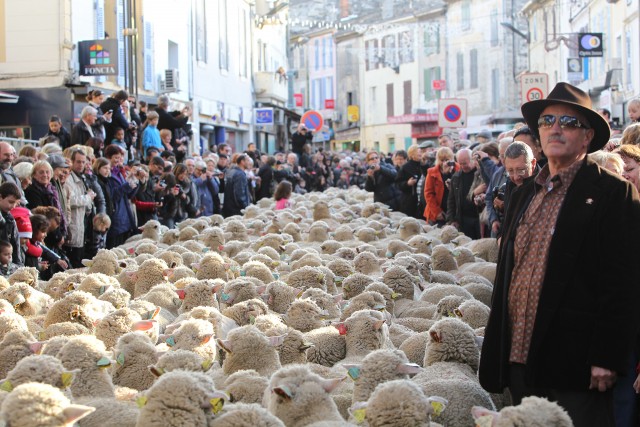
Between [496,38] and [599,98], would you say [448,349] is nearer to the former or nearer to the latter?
[599,98]

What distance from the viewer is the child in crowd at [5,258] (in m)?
8.65

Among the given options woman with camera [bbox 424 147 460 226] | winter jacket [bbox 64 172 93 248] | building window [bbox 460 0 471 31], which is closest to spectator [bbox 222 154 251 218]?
woman with camera [bbox 424 147 460 226]

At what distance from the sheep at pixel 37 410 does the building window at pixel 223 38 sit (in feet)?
94.1

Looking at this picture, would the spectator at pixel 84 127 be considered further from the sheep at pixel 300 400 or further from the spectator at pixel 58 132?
the sheep at pixel 300 400

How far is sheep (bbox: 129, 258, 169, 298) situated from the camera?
8.69 metres

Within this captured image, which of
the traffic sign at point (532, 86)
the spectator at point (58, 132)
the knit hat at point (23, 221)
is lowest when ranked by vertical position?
the knit hat at point (23, 221)

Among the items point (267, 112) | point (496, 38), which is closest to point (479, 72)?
point (496, 38)

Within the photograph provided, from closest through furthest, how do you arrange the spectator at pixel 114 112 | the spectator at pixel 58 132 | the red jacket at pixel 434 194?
1. the spectator at pixel 58 132
2. the red jacket at pixel 434 194
3. the spectator at pixel 114 112

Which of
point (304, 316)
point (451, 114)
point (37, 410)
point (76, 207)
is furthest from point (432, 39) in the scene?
point (37, 410)

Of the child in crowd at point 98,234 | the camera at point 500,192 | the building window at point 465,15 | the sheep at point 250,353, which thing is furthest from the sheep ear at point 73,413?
the building window at point 465,15

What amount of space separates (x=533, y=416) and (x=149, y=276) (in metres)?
5.57

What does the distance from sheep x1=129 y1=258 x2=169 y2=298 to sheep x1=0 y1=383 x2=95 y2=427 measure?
185 inches

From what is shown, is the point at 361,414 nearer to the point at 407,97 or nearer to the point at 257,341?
the point at 257,341

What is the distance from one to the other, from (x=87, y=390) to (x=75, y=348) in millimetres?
262
